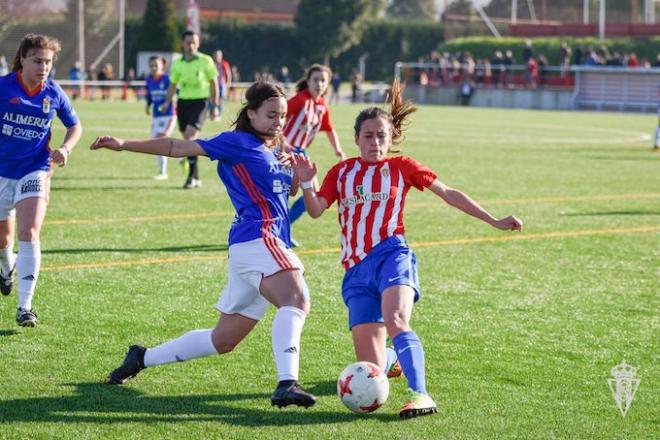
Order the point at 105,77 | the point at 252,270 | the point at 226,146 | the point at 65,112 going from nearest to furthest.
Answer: the point at 252,270 → the point at 226,146 → the point at 65,112 → the point at 105,77

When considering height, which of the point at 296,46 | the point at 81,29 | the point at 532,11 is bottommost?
the point at 81,29

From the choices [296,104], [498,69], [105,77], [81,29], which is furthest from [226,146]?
[498,69]

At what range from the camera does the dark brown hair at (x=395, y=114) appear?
6.37 metres

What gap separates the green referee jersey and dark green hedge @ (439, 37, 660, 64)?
47.3 metres

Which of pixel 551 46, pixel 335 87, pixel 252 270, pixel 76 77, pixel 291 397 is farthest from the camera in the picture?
pixel 551 46

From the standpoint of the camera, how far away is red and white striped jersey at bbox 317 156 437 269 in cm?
636

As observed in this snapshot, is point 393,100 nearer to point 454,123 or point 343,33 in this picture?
point 454,123

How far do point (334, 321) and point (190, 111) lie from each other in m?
9.67

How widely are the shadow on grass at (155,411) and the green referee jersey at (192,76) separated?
1146cm

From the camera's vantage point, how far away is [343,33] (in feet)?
251

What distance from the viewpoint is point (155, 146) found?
5934 mm

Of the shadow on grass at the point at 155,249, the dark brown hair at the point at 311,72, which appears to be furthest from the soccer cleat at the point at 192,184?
the shadow on grass at the point at 155,249

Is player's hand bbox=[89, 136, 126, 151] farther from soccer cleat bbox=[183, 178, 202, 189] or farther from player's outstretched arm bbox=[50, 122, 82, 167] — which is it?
soccer cleat bbox=[183, 178, 202, 189]

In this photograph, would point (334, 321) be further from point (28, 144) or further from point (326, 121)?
point (326, 121)
